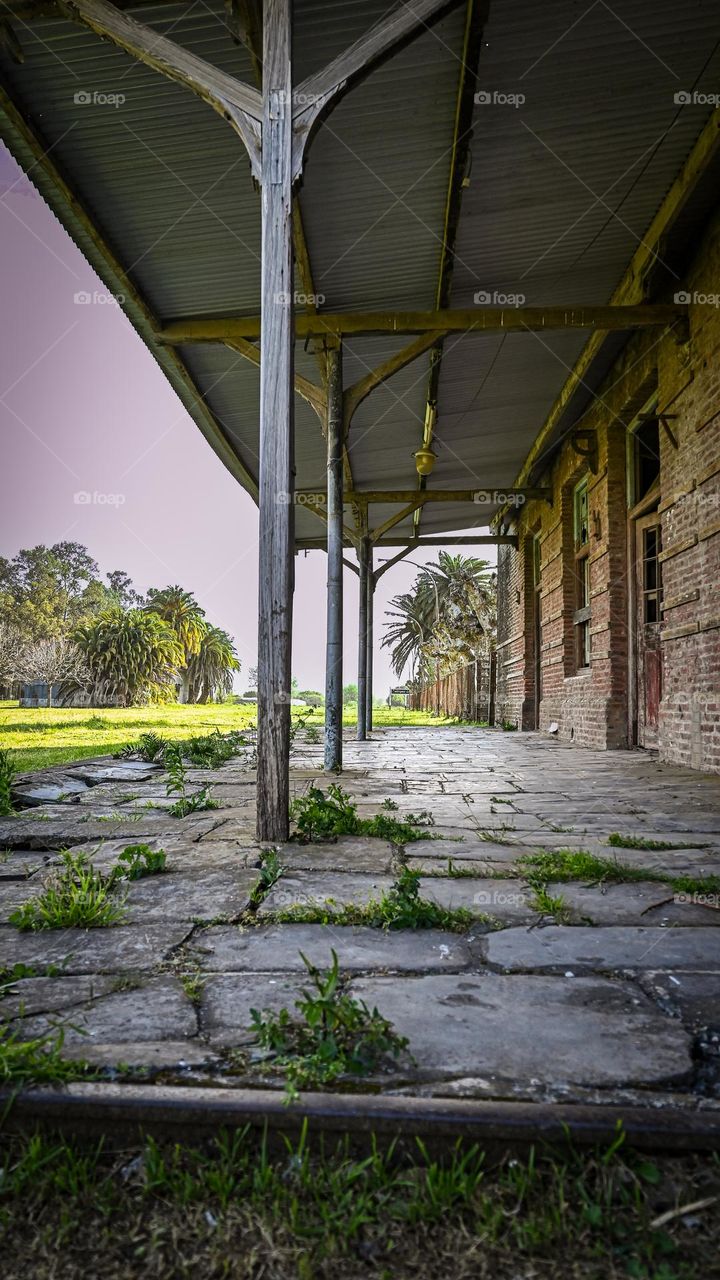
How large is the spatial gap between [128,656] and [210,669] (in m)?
15.3

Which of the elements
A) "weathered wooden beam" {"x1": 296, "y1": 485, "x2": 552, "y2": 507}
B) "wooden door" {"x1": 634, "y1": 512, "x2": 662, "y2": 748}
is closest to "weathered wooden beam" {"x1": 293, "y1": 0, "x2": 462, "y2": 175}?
"wooden door" {"x1": 634, "y1": 512, "x2": 662, "y2": 748}

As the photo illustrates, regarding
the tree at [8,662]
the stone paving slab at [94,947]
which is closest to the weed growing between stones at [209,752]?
the stone paving slab at [94,947]

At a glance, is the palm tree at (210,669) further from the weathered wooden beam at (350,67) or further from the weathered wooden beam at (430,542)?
the weathered wooden beam at (350,67)

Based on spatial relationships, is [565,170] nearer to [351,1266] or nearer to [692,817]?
[692,817]

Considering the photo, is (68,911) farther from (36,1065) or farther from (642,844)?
(642,844)

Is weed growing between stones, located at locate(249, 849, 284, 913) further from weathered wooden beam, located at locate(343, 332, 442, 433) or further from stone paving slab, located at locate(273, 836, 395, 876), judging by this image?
weathered wooden beam, located at locate(343, 332, 442, 433)

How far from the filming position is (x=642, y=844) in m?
2.96

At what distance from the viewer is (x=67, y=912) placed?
2029 mm

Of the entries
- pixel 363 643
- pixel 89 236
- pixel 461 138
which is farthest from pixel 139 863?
pixel 363 643

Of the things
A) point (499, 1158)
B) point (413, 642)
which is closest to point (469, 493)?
point (499, 1158)

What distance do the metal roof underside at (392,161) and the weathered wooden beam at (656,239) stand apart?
0.09 metres

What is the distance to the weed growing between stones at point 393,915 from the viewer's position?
2.01 meters

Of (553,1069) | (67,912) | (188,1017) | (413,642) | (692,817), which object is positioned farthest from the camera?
(413,642)

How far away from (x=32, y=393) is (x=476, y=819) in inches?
3073
